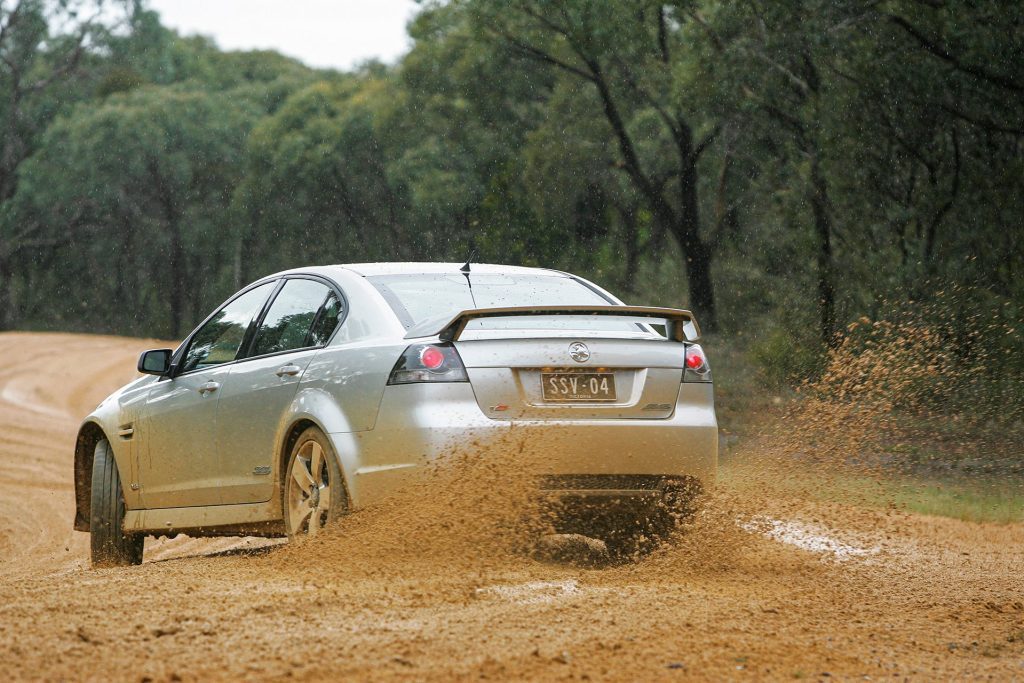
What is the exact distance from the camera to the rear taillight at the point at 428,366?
6383mm

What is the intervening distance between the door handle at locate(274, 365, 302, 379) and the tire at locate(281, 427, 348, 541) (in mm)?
319

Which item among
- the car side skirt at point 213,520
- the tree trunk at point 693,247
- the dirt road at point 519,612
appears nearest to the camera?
the dirt road at point 519,612

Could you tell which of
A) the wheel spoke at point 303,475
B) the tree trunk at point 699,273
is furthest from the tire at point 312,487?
the tree trunk at point 699,273

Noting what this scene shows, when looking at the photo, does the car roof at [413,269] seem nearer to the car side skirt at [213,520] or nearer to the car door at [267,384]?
the car door at [267,384]

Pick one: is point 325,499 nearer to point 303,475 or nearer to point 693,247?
point 303,475

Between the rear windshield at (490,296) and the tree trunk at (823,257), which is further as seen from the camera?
the tree trunk at (823,257)

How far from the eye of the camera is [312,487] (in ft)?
22.4

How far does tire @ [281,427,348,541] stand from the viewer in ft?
21.4

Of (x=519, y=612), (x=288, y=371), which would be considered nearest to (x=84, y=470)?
(x=288, y=371)

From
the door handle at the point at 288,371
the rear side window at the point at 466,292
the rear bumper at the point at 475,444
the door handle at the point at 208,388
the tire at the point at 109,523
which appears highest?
the rear side window at the point at 466,292

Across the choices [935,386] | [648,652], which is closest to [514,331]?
[648,652]

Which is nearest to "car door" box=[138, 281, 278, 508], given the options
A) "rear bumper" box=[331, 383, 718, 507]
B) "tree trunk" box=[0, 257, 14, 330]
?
"rear bumper" box=[331, 383, 718, 507]

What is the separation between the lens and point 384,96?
4897 cm

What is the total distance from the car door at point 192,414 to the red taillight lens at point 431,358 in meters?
1.68
